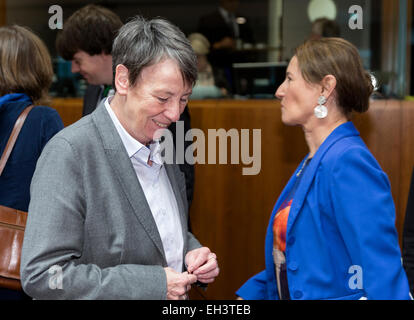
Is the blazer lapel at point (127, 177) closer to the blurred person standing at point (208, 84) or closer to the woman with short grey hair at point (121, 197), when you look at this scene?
the woman with short grey hair at point (121, 197)

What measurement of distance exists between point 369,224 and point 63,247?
2.61 feet

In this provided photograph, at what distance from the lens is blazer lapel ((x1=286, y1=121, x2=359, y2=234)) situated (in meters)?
1.55

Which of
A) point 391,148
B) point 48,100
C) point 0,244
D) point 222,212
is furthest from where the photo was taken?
point 222,212

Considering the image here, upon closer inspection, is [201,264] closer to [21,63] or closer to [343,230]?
[343,230]

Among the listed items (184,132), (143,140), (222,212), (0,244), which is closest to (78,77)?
(222,212)

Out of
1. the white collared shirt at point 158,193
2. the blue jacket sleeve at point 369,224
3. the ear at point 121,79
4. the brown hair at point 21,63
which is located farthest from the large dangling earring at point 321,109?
the brown hair at point 21,63

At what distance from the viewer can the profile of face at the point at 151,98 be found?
Result: 1.25 metres

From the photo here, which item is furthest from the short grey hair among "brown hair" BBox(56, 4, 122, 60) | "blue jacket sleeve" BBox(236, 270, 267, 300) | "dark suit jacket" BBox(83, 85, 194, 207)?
"brown hair" BBox(56, 4, 122, 60)

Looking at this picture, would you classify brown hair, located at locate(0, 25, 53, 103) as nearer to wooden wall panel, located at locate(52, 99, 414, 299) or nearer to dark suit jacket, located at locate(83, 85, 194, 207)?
dark suit jacket, located at locate(83, 85, 194, 207)

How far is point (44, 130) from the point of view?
183cm

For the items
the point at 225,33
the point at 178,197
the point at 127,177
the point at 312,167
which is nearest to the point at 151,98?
the point at 127,177

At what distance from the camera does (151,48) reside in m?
1.24
